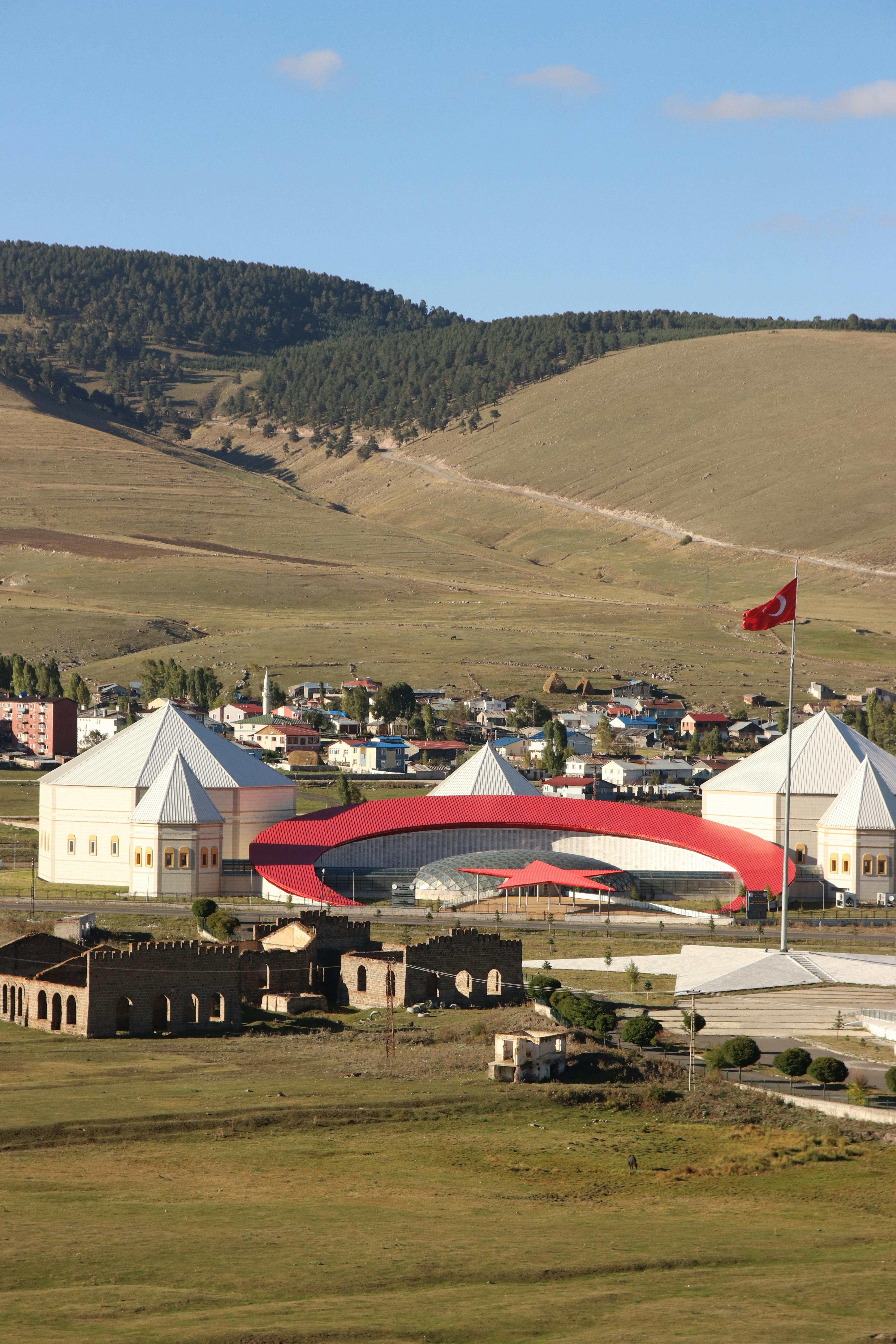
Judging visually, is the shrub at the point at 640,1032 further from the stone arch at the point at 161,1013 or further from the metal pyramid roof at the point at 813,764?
the metal pyramid roof at the point at 813,764

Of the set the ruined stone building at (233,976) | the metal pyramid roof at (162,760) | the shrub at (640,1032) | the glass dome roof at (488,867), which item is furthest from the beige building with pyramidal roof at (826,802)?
the shrub at (640,1032)

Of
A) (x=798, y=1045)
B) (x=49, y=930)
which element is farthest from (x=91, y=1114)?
(x=49, y=930)

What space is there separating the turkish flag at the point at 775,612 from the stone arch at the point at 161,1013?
31.7 metres

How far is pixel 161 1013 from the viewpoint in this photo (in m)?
59.8

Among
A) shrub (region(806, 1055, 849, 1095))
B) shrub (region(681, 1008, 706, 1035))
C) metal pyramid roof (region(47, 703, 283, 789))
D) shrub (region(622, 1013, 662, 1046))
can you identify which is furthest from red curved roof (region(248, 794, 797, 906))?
shrub (region(806, 1055, 849, 1095))

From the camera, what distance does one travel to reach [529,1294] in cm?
3195

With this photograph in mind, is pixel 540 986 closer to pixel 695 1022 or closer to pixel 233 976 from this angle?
pixel 695 1022

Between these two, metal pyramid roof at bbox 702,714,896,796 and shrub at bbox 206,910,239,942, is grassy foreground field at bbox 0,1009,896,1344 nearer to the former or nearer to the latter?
shrub at bbox 206,910,239,942

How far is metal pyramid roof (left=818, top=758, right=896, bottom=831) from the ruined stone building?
32.9 meters

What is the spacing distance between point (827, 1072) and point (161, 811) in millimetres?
50190

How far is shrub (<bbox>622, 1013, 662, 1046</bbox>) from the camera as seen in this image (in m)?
55.7

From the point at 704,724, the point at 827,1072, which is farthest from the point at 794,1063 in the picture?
the point at 704,724

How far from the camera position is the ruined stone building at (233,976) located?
194ft

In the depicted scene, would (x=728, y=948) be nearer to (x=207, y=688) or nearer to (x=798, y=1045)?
(x=798, y=1045)
